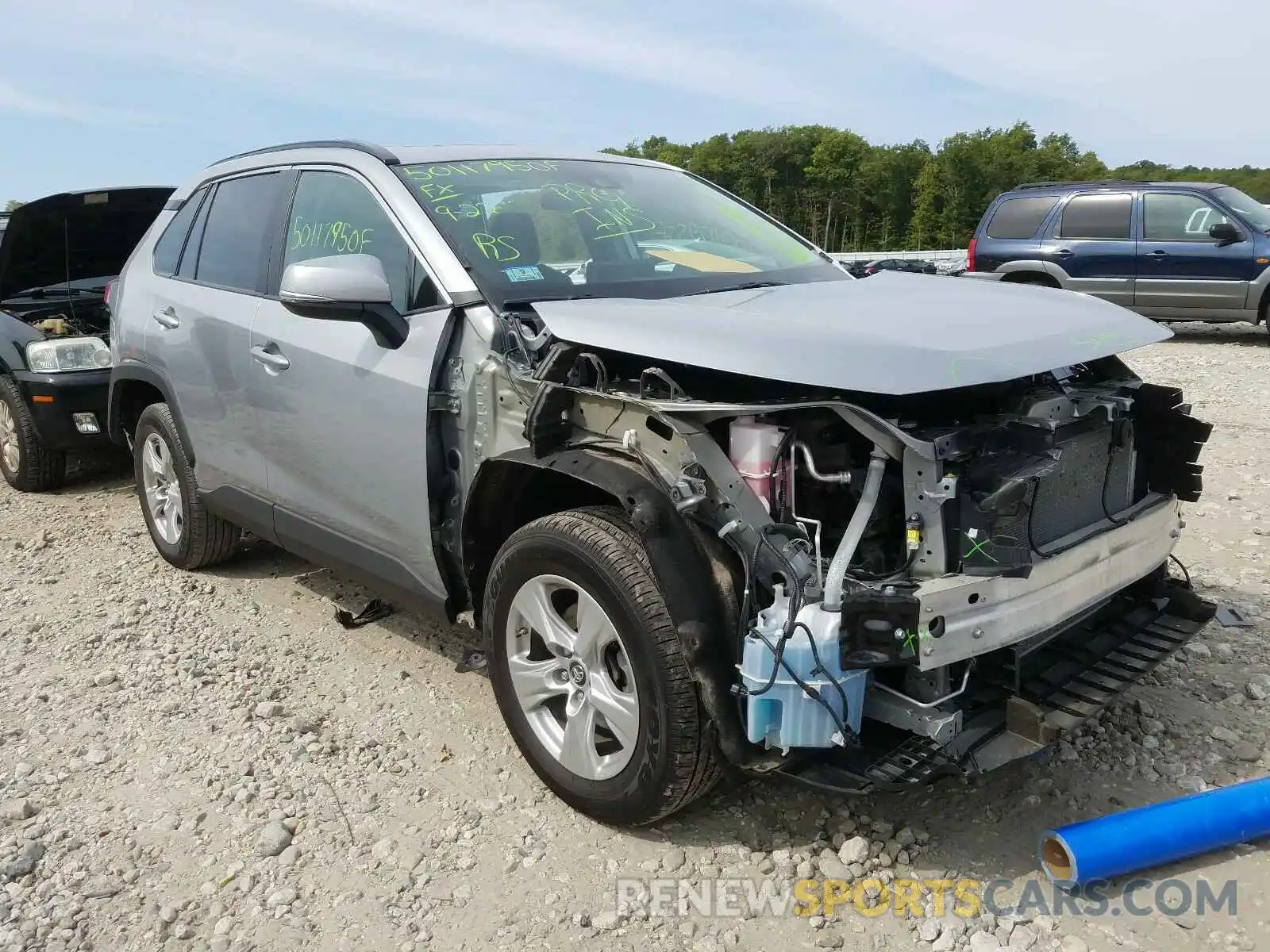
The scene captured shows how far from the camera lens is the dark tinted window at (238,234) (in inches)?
163

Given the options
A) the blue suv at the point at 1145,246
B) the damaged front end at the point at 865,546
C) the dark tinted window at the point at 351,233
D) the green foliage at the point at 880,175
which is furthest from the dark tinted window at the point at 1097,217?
the green foliage at the point at 880,175

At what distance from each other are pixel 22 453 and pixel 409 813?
5.15 m

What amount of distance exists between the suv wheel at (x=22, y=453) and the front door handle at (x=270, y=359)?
11.7ft

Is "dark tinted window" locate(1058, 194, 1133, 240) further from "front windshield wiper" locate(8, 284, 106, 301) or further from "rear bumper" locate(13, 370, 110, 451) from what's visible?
"rear bumper" locate(13, 370, 110, 451)

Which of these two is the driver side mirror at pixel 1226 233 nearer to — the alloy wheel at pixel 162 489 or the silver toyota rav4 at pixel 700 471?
the silver toyota rav4 at pixel 700 471

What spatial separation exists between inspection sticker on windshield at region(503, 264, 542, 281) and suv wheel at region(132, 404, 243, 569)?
230 cm

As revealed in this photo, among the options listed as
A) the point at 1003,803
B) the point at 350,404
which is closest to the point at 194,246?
the point at 350,404

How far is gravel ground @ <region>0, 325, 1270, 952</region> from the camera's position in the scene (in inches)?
99.5

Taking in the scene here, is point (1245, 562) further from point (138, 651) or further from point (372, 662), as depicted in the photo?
point (138, 651)

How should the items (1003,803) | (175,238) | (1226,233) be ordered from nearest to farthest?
(1003,803)
(175,238)
(1226,233)

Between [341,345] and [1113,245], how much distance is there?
11.2 metres

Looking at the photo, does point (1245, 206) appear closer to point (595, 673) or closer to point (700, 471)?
point (700, 471)

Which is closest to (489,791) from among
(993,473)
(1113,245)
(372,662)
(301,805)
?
(301,805)

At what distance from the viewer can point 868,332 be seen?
99.5 inches
